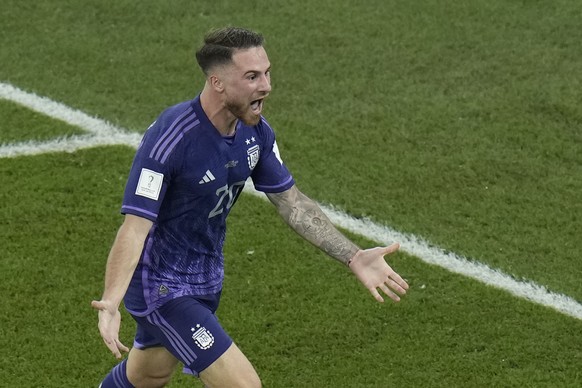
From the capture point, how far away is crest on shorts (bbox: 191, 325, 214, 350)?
6.20 m

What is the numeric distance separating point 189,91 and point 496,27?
303 centimetres

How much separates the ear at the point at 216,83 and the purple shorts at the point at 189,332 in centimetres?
101

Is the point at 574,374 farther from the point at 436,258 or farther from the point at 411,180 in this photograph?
the point at 411,180

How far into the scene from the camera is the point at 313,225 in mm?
6637

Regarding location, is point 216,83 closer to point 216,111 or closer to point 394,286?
point 216,111

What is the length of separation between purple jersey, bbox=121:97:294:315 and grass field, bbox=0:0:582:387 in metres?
1.21

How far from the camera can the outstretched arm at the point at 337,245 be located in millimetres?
6316

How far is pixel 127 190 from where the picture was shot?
19.8 feet

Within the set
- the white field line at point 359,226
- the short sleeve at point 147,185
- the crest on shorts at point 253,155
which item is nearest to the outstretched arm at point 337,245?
the crest on shorts at point 253,155

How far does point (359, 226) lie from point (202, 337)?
2.99 meters

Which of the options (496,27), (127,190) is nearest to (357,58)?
(496,27)

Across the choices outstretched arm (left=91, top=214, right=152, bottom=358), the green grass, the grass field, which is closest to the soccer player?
outstretched arm (left=91, top=214, right=152, bottom=358)

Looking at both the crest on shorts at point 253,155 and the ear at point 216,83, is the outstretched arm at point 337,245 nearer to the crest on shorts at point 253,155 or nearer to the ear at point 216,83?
the crest on shorts at point 253,155

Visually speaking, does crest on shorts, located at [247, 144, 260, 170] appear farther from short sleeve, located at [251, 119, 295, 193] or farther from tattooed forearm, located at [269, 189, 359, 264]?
tattooed forearm, located at [269, 189, 359, 264]
